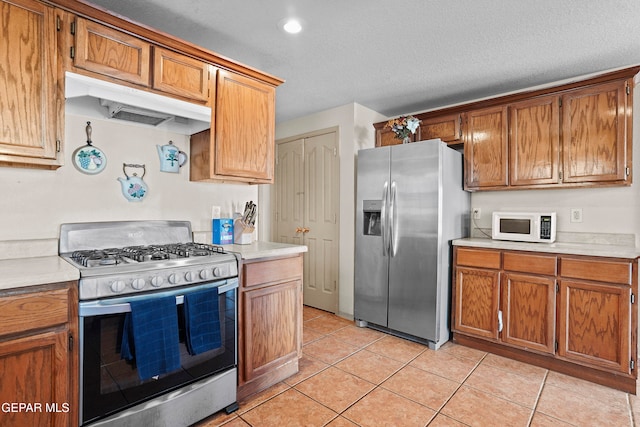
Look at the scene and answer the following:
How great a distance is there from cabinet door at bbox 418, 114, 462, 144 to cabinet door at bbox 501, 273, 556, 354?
1383 millimetres

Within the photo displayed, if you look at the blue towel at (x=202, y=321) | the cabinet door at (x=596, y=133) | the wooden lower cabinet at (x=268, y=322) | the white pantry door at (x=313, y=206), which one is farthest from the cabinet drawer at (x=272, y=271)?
the cabinet door at (x=596, y=133)

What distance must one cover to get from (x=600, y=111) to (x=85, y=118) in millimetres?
3622

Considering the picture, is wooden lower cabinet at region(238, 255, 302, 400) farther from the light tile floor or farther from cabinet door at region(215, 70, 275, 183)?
cabinet door at region(215, 70, 275, 183)

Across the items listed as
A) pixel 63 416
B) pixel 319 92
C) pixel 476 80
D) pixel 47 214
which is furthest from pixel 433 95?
pixel 63 416

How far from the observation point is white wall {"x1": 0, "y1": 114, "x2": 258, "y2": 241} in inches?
72.2

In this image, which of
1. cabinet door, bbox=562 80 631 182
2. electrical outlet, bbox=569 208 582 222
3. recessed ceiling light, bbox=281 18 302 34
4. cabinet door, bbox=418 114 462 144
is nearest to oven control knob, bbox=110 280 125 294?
recessed ceiling light, bbox=281 18 302 34

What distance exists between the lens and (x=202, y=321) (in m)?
1.84

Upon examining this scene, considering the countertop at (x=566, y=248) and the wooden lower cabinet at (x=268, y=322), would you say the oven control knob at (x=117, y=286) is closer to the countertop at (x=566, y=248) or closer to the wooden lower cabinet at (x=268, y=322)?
the wooden lower cabinet at (x=268, y=322)

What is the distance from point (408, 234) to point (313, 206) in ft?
4.53

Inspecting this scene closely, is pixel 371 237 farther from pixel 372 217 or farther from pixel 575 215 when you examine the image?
pixel 575 215

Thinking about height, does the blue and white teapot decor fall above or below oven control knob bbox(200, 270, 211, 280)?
above

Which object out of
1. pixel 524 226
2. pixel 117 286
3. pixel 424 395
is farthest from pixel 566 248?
pixel 117 286

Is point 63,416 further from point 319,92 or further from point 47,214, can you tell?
point 319,92

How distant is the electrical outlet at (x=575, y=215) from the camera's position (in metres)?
2.87
